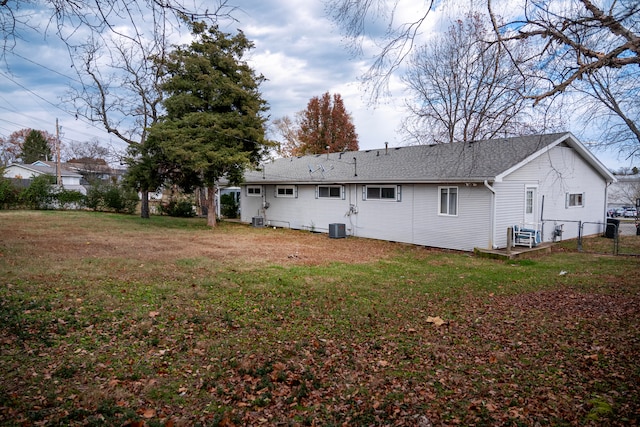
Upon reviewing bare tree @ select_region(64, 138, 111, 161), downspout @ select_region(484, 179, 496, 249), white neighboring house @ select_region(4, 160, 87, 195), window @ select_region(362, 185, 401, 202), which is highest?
bare tree @ select_region(64, 138, 111, 161)

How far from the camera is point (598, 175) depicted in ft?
59.7

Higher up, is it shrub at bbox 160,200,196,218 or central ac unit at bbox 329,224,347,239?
shrub at bbox 160,200,196,218

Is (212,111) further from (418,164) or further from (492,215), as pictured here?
(492,215)

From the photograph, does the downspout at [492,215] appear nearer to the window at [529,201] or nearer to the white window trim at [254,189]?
the window at [529,201]

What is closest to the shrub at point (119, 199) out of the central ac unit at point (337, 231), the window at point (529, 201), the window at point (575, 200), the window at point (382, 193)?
the central ac unit at point (337, 231)

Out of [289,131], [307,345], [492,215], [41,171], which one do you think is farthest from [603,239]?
[41,171]

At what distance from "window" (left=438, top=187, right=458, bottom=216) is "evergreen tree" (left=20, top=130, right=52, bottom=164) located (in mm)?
60732

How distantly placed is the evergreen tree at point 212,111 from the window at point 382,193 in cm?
599

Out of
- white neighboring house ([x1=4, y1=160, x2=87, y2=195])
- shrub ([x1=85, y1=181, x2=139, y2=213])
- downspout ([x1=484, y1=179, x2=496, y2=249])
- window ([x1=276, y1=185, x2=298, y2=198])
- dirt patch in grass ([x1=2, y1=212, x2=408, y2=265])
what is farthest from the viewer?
white neighboring house ([x1=4, y1=160, x2=87, y2=195])

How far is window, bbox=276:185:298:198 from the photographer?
69.3 feet

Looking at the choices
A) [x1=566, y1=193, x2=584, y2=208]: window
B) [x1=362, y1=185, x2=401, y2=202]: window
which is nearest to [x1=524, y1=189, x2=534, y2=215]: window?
[x1=566, y1=193, x2=584, y2=208]: window

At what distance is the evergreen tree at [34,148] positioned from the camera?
176 ft

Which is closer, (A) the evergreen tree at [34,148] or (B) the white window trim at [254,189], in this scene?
(B) the white window trim at [254,189]

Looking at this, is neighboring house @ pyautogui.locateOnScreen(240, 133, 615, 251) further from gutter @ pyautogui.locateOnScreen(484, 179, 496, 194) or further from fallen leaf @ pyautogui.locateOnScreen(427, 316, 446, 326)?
fallen leaf @ pyautogui.locateOnScreen(427, 316, 446, 326)
